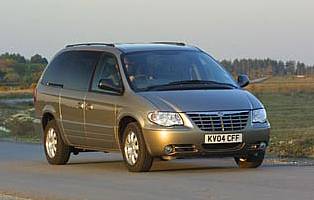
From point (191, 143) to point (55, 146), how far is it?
133 inches

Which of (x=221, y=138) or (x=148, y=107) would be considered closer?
(x=221, y=138)

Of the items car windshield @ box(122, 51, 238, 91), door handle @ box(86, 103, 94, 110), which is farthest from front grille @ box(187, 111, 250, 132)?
door handle @ box(86, 103, 94, 110)

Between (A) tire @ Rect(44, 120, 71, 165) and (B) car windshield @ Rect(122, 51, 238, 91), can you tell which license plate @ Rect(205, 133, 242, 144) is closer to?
(B) car windshield @ Rect(122, 51, 238, 91)

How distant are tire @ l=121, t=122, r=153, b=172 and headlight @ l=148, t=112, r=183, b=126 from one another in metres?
0.33

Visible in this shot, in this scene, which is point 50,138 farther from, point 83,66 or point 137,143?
point 137,143

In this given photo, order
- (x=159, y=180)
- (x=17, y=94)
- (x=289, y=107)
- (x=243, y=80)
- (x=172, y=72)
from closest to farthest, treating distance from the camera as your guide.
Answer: (x=159, y=180)
(x=172, y=72)
(x=243, y=80)
(x=289, y=107)
(x=17, y=94)

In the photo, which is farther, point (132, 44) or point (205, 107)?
point (132, 44)

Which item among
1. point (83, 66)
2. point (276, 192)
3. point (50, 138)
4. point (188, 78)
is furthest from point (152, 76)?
point (276, 192)

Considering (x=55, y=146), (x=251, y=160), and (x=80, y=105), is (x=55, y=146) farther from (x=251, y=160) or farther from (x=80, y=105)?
(x=251, y=160)

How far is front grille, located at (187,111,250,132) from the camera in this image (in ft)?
44.4

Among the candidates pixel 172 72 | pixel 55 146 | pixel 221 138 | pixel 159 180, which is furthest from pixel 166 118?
pixel 55 146

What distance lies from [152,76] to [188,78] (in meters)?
0.53

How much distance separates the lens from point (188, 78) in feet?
47.7

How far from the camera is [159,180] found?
1297cm
